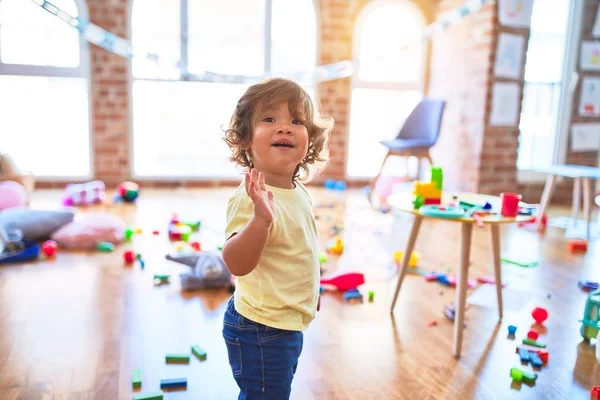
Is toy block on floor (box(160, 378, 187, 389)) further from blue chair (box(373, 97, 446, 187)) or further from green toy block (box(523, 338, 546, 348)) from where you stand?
blue chair (box(373, 97, 446, 187))

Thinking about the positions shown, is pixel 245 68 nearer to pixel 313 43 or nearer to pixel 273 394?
pixel 313 43

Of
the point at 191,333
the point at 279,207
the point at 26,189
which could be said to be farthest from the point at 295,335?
the point at 26,189

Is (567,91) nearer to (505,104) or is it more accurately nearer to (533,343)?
(505,104)

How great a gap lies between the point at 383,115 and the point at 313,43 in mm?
947

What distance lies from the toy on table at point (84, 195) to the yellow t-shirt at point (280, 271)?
3.25 metres

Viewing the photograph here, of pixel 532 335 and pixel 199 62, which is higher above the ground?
pixel 199 62

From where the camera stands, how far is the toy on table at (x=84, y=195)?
4.02m

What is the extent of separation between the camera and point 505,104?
448 centimetres

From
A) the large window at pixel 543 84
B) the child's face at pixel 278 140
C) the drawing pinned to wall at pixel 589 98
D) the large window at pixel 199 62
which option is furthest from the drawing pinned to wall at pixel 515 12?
the child's face at pixel 278 140

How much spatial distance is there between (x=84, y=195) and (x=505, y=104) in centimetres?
328

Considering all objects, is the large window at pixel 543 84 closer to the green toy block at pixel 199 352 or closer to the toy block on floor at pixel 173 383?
the green toy block at pixel 199 352

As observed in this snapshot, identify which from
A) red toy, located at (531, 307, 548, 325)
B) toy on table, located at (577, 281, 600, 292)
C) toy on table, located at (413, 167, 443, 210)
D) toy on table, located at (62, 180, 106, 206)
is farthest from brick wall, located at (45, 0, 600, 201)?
red toy, located at (531, 307, 548, 325)

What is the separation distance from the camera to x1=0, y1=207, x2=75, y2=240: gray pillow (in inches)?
116

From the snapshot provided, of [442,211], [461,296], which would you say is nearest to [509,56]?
[442,211]
